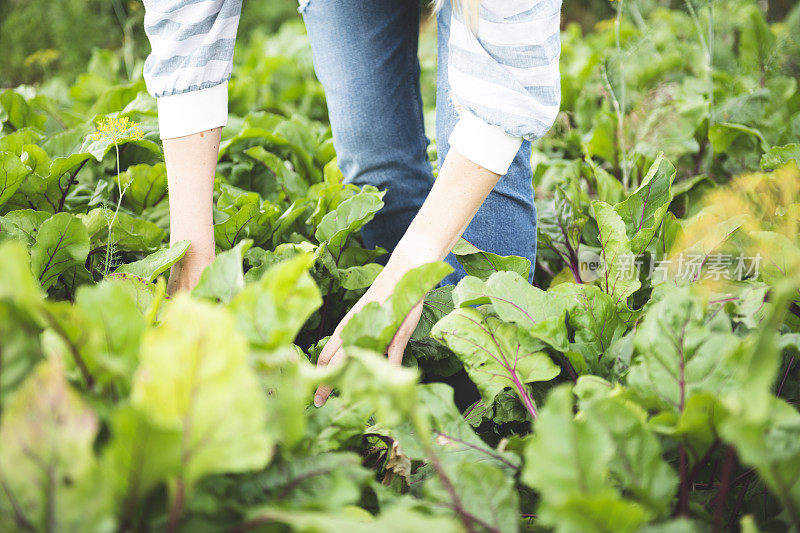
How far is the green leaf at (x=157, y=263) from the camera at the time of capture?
1.16m

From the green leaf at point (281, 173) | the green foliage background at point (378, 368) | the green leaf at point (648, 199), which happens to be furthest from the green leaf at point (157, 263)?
the green leaf at point (648, 199)

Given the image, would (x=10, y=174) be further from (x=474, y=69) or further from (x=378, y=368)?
(x=378, y=368)

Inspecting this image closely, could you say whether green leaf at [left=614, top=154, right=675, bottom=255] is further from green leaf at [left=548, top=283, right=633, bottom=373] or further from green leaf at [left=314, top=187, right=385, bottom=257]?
green leaf at [left=314, top=187, right=385, bottom=257]

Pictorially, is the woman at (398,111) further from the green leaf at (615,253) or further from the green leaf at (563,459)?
the green leaf at (563,459)

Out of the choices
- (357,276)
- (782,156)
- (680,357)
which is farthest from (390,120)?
(680,357)

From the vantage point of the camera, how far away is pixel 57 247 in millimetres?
1176

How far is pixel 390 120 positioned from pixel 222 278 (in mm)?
920

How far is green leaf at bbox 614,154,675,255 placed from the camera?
4.41 ft

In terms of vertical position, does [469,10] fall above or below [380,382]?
above

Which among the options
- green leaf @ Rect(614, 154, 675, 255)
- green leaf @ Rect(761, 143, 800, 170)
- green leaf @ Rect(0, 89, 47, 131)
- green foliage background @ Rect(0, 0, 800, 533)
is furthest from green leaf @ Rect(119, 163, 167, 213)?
green leaf @ Rect(761, 143, 800, 170)

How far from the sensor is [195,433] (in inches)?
24.7

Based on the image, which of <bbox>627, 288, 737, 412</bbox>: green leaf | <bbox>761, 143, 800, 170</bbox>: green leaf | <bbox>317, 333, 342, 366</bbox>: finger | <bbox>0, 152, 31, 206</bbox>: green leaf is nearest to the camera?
<bbox>627, 288, 737, 412</bbox>: green leaf

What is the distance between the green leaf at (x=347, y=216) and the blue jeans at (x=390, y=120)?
22 centimetres

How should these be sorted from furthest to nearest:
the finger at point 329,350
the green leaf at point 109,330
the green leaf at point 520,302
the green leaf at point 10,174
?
the green leaf at point 10,174, the finger at point 329,350, the green leaf at point 520,302, the green leaf at point 109,330
